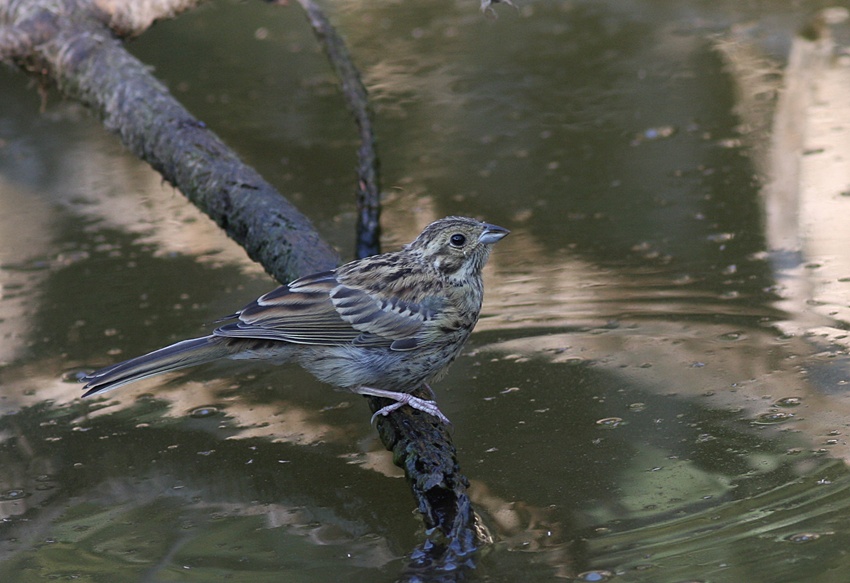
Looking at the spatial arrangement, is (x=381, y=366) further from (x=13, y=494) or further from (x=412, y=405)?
(x=13, y=494)

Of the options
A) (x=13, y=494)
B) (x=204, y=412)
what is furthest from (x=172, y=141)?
(x=13, y=494)

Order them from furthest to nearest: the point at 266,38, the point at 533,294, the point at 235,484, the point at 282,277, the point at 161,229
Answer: the point at 266,38 → the point at 161,229 → the point at 533,294 → the point at 282,277 → the point at 235,484

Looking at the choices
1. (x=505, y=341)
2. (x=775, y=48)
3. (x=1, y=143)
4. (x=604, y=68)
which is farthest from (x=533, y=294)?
(x=1, y=143)

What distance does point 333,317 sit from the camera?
14.9ft

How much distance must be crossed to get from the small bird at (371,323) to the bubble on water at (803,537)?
54.6 inches

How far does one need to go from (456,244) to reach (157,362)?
1.31 metres

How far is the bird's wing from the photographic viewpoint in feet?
14.6

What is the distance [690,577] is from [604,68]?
633 centimetres

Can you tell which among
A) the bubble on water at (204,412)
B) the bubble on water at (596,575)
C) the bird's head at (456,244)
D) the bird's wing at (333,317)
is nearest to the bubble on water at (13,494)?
the bubble on water at (204,412)

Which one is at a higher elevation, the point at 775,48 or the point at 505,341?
the point at 775,48

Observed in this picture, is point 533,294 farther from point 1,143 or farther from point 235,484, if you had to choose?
point 1,143

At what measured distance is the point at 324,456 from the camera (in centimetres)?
448

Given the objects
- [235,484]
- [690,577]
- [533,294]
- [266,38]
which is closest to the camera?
[690,577]

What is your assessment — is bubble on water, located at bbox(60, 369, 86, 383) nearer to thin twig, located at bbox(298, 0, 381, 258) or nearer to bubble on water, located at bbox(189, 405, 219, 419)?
bubble on water, located at bbox(189, 405, 219, 419)
